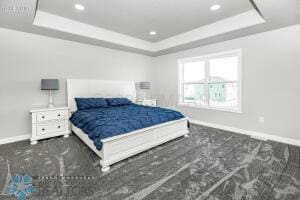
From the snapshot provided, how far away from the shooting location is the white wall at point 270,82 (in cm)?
296

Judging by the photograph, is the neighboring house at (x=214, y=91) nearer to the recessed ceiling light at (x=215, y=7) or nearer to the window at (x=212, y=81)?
the window at (x=212, y=81)

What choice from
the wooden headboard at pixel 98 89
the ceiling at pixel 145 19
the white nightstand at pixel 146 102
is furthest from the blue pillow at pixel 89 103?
the ceiling at pixel 145 19

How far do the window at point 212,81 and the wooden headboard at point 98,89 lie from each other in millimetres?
1805

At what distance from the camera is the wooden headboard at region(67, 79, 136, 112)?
3910 millimetres

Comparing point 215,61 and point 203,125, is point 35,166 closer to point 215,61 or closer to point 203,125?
point 203,125

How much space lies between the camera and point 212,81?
435cm

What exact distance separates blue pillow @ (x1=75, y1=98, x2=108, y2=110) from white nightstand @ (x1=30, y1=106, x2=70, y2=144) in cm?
32

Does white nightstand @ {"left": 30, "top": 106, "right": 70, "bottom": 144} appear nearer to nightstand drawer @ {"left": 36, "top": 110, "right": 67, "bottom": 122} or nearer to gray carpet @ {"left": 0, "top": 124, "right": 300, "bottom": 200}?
nightstand drawer @ {"left": 36, "top": 110, "right": 67, "bottom": 122}

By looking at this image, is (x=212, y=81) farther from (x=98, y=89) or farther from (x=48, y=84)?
(x=48, y=84)

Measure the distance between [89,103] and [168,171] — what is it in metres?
2.61

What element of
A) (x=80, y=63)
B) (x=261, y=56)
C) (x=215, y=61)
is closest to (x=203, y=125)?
(x=215, y=61)

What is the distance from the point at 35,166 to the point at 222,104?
14.0ft

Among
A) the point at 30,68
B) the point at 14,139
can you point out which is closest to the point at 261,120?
the point at 30,68

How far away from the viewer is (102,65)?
4.49 m
